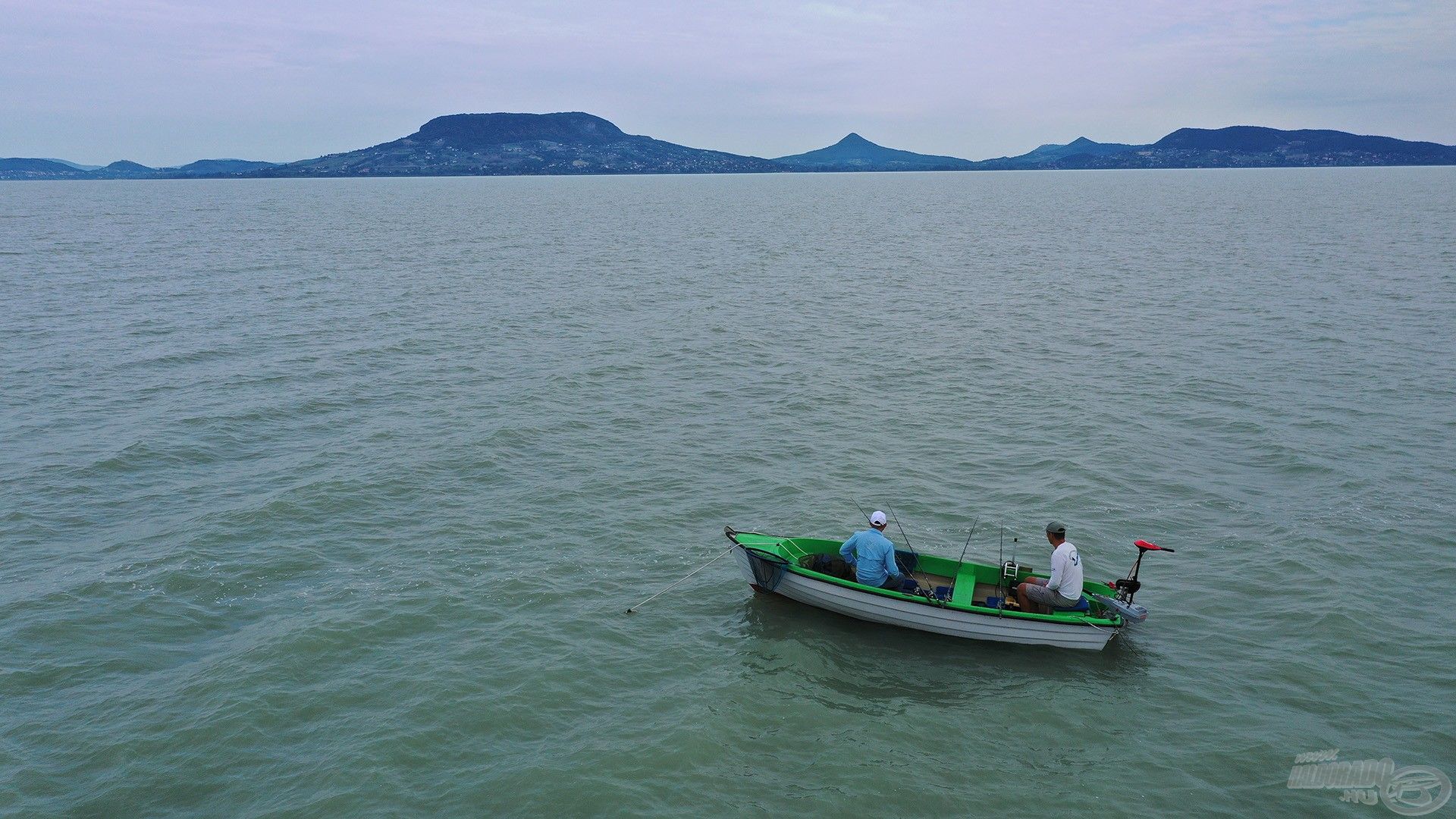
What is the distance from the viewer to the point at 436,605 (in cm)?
1652

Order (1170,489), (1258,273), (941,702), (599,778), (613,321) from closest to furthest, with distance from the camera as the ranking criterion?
(599,778), (941,702), (1170,489), (613,321), (1258,273)

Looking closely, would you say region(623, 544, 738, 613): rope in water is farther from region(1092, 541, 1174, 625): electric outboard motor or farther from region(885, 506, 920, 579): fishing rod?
region(1092, 541, 1174, 625): electric outboard motor

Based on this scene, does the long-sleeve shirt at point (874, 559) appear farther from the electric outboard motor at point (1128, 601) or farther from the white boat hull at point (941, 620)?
the electric outboard motor at point (1128, 601)

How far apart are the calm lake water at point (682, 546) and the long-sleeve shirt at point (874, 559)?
3.54 feet

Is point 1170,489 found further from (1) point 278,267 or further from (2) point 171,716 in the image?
(1) point 278,267

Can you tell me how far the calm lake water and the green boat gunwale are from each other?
0.81 meters

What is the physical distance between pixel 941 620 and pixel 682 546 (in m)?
5.98

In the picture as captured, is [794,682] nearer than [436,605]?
Yes

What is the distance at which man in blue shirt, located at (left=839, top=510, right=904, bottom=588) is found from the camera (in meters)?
16.0

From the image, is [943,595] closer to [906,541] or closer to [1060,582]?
[1060,582]

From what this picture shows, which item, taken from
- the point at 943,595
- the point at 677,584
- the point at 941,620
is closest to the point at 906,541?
the point at 943,595

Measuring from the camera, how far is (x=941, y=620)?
51.0 feet

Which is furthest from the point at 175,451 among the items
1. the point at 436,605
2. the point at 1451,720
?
the point at 1451,720

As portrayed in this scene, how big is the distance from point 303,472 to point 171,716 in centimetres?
983
